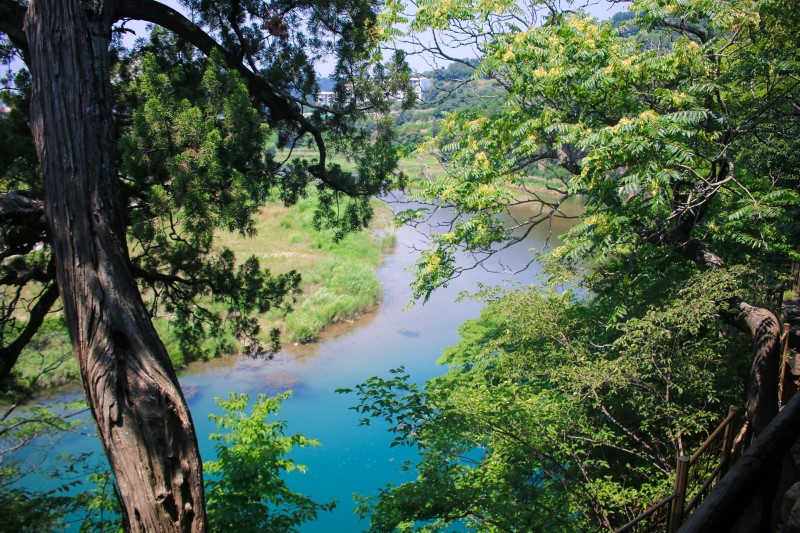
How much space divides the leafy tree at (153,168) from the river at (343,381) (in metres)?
2.85

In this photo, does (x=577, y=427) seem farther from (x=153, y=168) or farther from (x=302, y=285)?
(x=302, y=285)

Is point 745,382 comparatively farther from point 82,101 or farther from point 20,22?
point 20,22

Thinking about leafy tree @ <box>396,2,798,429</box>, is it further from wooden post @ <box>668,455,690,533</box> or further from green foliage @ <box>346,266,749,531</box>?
wooden post @ <box>668,455,690,533</box>

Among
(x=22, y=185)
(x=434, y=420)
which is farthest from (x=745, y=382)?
(x=22, y=185)

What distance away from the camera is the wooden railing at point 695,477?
7.82ft

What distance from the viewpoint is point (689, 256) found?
5.62 meters

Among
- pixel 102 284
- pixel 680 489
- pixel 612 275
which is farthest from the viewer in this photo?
pixel 612 275

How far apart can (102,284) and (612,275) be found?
189 inches

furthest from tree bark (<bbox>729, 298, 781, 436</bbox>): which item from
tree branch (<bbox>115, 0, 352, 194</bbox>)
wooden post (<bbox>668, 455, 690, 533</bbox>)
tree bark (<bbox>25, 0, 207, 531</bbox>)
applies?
tree bark (<bbox>25, 0, 207, 531</bbox>)

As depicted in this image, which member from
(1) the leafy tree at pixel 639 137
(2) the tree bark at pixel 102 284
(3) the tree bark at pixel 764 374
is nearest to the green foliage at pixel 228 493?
(2) the tree bark at pixel 102 284

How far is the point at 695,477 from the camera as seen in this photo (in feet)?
11.8

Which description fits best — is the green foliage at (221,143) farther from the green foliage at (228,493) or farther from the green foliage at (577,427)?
the green foliage at (577,427)

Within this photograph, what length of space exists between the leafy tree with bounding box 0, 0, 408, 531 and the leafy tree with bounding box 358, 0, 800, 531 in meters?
1.34

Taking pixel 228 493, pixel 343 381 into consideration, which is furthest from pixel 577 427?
pixel 343 381
